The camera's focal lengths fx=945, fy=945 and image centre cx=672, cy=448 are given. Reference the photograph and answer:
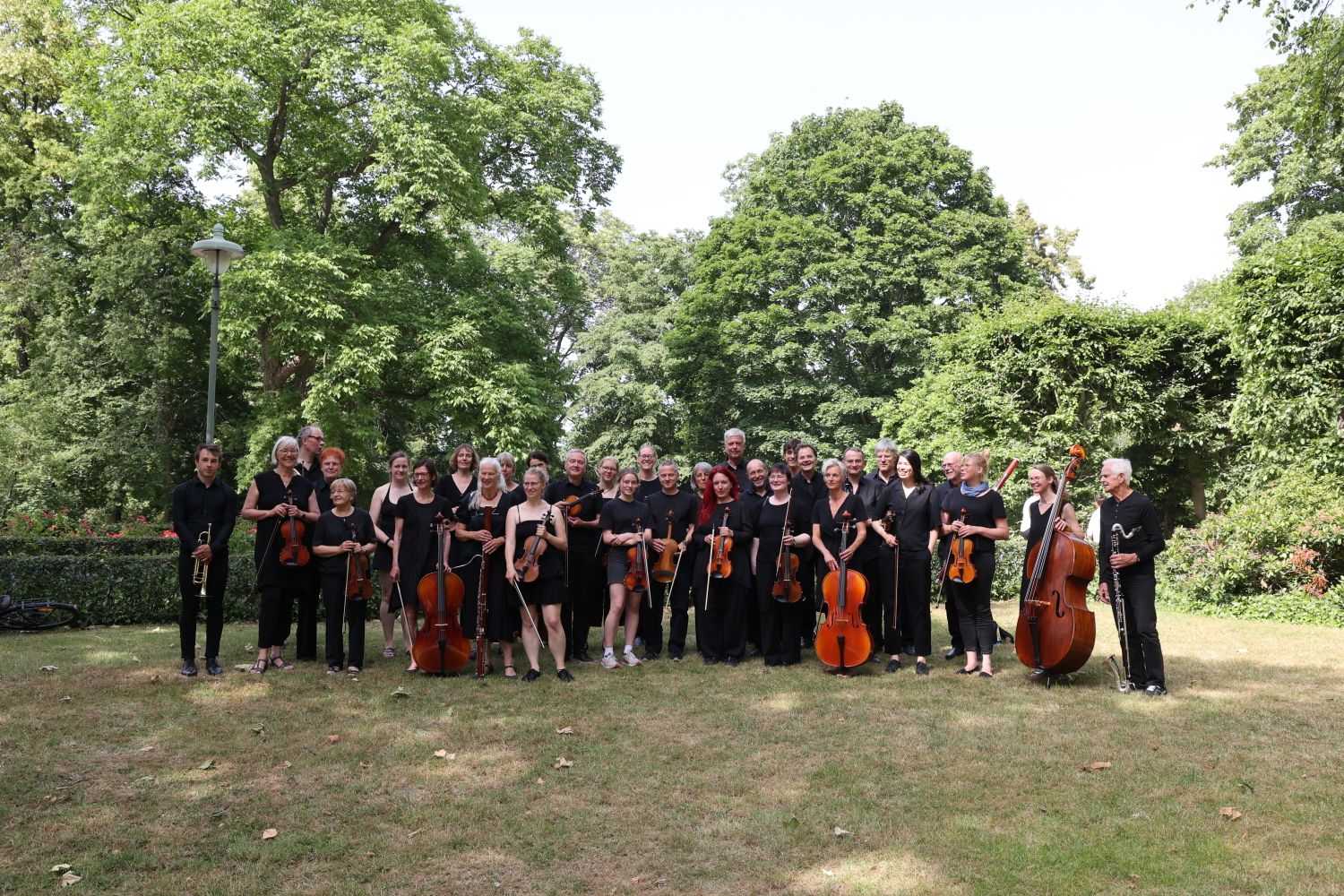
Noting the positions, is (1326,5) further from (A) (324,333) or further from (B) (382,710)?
(A) (324,333)

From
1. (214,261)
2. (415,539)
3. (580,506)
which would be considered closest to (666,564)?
(580,506)

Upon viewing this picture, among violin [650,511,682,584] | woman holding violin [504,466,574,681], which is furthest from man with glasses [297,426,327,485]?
violin [650,511,682,584]

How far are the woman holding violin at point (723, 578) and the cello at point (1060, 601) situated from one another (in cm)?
238

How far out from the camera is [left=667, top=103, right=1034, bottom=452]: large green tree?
24.2 metres

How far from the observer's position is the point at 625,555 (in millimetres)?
8234

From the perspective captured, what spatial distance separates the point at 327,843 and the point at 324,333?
15.5 m

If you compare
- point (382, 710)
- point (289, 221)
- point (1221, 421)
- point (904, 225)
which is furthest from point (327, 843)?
point (904, 225)

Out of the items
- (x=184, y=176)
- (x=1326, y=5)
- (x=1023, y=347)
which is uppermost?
(x=184, y=176)

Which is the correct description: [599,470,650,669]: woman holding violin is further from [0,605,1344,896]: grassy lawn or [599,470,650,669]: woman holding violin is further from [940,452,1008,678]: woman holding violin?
[940,452,1008,678]: woman holding violin

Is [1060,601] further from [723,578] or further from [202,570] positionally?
[202,570]

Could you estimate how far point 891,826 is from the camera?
14.1 feet

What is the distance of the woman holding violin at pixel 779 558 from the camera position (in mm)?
7928

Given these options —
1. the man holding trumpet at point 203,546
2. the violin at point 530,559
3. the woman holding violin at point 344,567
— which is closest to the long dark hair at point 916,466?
the violin at point 530,559

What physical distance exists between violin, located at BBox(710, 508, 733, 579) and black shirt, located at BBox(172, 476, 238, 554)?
12.7 ft
